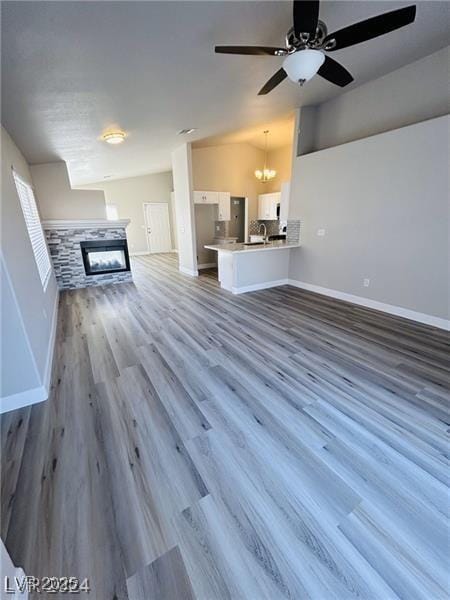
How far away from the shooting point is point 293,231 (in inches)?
206

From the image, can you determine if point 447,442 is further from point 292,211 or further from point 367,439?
point 292,211

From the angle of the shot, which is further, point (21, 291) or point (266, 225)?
point (266, 225)

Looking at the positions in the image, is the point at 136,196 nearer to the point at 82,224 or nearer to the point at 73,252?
the point at 82,224

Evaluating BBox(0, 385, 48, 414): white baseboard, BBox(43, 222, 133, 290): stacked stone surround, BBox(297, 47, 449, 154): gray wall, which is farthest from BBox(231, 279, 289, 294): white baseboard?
BBox(0, 385, 48, 414): white baseboard

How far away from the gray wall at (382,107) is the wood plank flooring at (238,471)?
3136 mm

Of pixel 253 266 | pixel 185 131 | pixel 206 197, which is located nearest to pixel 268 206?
pixel 206 197

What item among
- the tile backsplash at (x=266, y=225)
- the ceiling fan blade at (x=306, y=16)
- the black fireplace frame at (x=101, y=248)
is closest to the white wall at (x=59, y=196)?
the black fireplace frame at (x=101, y=248)

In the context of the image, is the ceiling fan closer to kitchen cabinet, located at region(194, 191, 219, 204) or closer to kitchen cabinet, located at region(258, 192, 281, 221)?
kitchen cabinet, located at region(194, 191, 219, 204)

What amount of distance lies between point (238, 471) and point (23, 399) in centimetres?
186

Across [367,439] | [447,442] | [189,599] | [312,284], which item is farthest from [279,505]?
[312,284]

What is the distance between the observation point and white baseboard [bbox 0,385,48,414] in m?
2.00

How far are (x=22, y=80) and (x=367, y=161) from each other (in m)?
4.21

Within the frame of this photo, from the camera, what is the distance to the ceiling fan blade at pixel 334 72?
2.16 m

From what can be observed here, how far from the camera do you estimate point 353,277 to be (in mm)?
4270
